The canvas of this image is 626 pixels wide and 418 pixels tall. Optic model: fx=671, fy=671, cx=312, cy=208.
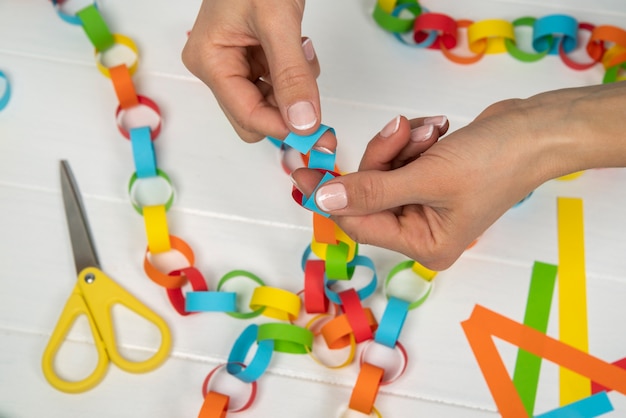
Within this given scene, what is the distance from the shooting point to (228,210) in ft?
4.40

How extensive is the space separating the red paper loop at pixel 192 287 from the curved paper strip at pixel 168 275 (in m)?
0.01

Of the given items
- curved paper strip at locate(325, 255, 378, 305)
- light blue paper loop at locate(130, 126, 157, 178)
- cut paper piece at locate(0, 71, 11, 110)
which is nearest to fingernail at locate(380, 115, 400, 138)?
curved paper strip at locate(325, 255, 378, 305)

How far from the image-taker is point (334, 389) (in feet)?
3.90

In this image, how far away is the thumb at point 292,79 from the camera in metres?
1.01

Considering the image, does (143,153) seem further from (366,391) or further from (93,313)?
(366,391)

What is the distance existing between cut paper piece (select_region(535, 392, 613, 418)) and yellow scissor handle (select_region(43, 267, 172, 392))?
0.69 m

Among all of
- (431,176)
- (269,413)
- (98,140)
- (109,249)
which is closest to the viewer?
(431,176)

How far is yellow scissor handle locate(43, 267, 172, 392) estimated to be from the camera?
1173 millimetres

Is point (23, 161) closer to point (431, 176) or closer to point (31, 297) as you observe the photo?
point (31, 297)

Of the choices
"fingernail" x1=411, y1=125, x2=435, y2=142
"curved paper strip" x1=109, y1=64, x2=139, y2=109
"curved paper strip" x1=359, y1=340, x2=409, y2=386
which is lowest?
"curved paper strip" x1=359, y1=340, x2=409, y2=386

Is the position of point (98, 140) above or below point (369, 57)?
below

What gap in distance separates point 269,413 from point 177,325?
0.23 meters

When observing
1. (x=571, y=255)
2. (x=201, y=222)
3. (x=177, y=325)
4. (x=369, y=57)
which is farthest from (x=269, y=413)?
(x=369, y=57)

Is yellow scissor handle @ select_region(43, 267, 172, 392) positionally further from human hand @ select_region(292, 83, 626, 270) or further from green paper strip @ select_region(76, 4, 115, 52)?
green paper strip @ select_region(76, 4, 115, 52)
